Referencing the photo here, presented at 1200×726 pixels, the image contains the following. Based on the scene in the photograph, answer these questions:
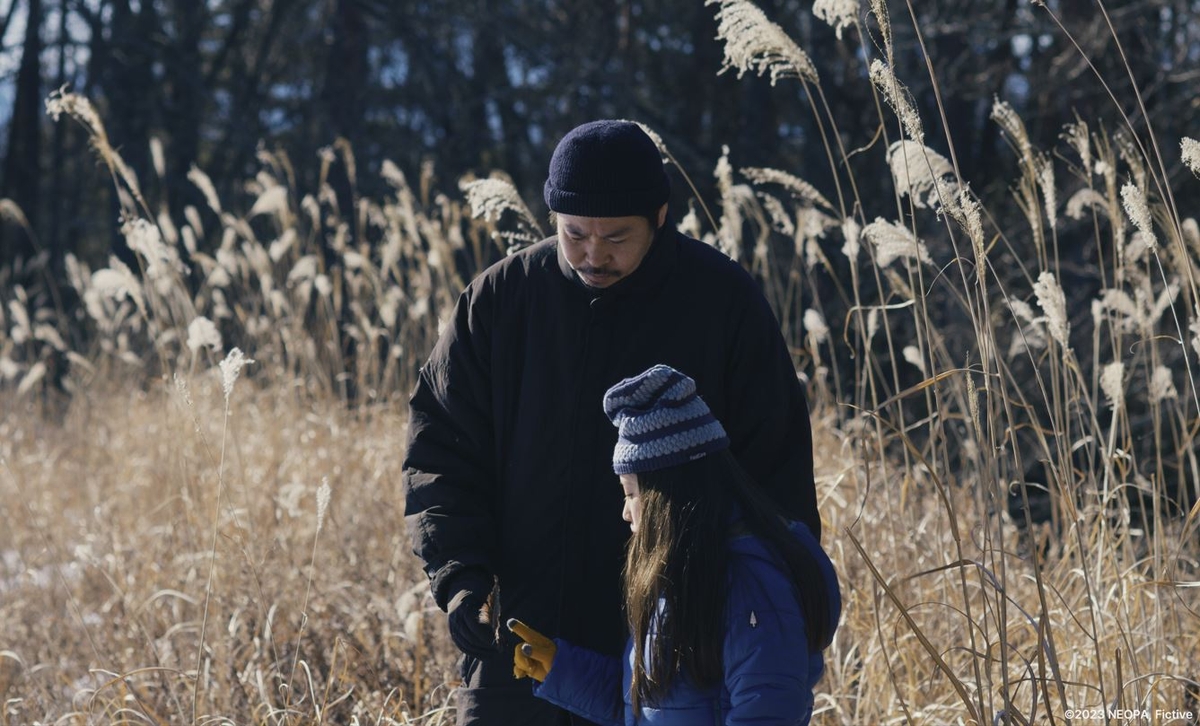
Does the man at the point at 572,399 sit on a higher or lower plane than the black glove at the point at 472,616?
higher

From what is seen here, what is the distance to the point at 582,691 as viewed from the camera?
2.15m

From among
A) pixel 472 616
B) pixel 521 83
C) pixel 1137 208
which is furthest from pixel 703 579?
A: pixel 521 83

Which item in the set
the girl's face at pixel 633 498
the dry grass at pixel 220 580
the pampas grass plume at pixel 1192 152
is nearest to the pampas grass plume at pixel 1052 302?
the pampas grass plume at pixel 1192 152

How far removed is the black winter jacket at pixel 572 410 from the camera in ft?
7.45

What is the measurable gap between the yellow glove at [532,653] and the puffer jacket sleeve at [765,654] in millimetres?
371

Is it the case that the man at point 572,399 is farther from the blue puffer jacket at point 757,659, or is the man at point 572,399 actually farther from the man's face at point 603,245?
the blue puffer jacket at point 757,659

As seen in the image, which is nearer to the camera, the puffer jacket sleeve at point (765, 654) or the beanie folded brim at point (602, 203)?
the puffer jacket sleeve at point (765, 654)

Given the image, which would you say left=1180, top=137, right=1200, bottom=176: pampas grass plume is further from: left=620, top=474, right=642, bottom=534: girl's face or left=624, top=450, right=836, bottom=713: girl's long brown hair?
left=620, top=474, right=642, bottom=534: girl's face

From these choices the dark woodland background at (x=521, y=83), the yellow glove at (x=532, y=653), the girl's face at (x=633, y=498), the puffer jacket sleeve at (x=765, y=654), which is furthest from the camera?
the dark woodland background at (x=521, y=83)

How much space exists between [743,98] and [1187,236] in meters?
7.39

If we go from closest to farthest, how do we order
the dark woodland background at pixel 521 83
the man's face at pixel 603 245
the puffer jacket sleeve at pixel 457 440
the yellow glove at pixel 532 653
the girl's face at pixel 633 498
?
1. the girl's face at pixel 633 498
2. the yellow glove at pixel 532 653
3. the man's face at pixel 603 245
4. the puffer jacket sleeve at pixel 457 440
5. the dark woodland background at pixel 521 83

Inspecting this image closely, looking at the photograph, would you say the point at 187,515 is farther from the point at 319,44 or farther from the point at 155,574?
the point at 319,44

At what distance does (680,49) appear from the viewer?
1092cm

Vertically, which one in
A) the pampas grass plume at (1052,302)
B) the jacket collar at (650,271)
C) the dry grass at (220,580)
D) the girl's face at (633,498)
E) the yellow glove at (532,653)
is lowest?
the dry grass at (220,580)
